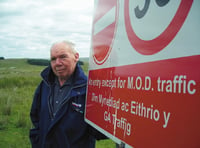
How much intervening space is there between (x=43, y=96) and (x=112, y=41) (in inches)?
64.8

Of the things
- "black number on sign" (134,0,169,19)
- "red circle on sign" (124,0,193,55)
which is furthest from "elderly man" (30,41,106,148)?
"black number on sign" (134,0,169,19)

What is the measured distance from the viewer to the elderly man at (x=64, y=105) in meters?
2.48

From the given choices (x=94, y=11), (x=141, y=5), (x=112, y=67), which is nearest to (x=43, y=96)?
(x=94, y=11)

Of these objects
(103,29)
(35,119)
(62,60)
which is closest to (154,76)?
(103,29)

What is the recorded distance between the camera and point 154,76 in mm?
1059

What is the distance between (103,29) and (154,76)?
2.72ft

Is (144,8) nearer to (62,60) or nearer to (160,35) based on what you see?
(160,35)

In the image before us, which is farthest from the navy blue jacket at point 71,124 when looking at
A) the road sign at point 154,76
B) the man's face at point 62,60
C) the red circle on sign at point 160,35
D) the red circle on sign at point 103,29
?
the red circle on sign at point 160,35

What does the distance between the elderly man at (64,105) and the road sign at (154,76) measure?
910 mm

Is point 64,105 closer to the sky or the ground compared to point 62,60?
closer to the ground

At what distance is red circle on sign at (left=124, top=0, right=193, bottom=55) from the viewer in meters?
0.89

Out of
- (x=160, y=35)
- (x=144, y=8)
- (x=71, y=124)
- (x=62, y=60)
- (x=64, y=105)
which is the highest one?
(x=144, y=8)

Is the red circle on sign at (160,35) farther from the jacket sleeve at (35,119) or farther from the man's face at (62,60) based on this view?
the jacket sleeve at (35,119)

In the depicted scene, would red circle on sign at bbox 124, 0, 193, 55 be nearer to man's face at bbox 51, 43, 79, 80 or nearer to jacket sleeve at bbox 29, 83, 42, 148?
man's face at bbox 51, 43, 79, 80
